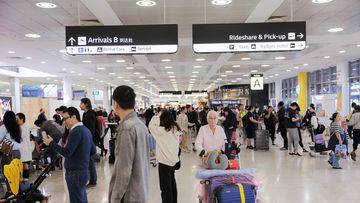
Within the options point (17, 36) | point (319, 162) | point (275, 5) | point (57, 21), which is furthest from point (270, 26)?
point (17, 36)

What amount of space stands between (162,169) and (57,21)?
491 centimetres

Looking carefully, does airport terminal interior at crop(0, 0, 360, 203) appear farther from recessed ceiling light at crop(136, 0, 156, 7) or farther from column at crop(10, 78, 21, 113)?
column at crop(10, 78, 21, 113)

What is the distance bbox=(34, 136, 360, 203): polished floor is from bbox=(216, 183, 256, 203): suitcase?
69 cm

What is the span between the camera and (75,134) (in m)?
4.55

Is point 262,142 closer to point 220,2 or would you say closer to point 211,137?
point 220,2

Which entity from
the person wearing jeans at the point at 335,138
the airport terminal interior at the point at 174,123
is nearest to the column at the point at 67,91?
the airport terminal interior at the point at 174,123

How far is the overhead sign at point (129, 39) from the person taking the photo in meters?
6.76

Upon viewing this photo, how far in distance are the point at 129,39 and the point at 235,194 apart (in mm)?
3753

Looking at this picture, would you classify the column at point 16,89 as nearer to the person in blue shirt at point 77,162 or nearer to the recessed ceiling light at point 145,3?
the recessed ceiling light at point 145,3

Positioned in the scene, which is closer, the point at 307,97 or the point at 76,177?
the point at 76,177

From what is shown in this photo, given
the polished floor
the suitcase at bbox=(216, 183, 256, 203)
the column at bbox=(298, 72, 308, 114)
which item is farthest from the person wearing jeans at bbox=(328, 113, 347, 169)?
the column at bbox=(298, 72, 308, 114)

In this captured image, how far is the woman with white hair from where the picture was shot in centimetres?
540

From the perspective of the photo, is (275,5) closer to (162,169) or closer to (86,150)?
(162,169)

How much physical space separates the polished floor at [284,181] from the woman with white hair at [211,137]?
0.87 metres
